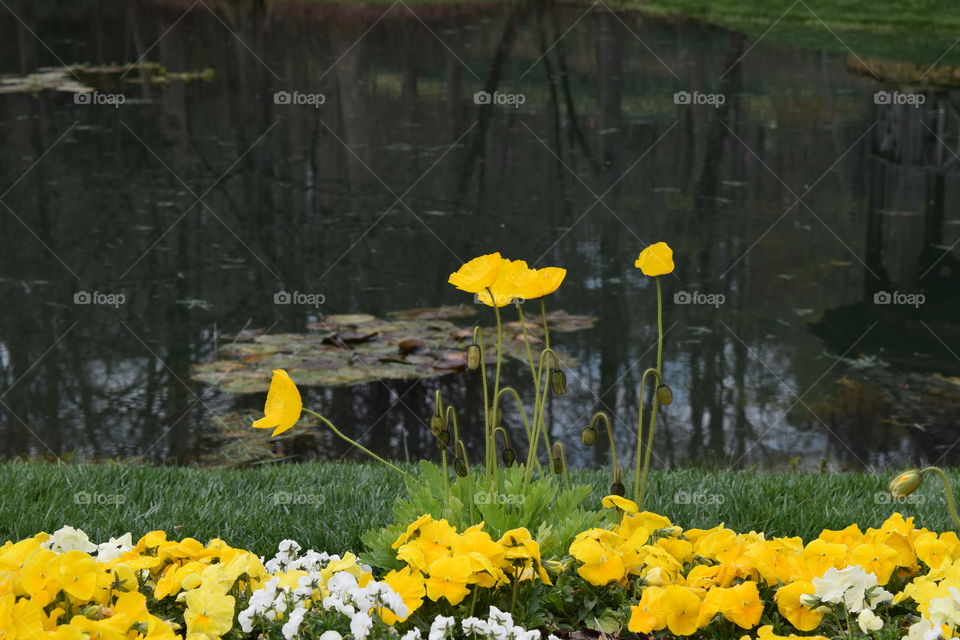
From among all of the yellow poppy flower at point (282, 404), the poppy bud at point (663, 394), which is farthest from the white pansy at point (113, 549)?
the poppy bud at point (663, 394)

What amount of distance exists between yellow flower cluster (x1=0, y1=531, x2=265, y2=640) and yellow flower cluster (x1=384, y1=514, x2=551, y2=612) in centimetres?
37

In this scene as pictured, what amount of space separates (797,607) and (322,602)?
3.34 ft

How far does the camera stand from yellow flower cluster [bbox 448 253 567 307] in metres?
2.53

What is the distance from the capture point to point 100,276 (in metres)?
7.11

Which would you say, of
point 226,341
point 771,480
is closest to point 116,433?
point 226,341

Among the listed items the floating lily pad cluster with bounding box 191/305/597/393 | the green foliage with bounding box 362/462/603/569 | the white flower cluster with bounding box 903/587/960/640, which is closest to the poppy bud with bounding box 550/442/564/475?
the green foliage with bounding box 362/462/603/569

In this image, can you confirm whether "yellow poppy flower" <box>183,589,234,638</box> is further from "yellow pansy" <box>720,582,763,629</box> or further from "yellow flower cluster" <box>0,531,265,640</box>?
"yellow pansy" <box>720,582,763,629</box>

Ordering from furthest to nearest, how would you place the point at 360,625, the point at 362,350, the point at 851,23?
the point at 851,23 → the point at 362,350 → the point at 360,625

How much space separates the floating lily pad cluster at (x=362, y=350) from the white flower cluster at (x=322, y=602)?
319cm

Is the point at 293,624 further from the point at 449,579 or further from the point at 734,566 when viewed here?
the point at 734,566

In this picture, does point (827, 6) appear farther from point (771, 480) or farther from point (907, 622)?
point (907, 622)

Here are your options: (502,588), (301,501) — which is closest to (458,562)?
(502,588)

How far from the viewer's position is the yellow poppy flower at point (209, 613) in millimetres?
2213

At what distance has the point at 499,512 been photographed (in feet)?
8.77
